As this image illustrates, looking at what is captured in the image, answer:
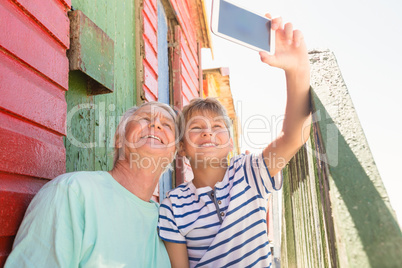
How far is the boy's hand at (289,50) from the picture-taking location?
137cm

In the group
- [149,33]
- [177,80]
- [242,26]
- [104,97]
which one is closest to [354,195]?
[242,26]

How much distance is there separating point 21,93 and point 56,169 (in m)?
0.38

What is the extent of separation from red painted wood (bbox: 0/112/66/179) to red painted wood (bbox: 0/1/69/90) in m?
0.25

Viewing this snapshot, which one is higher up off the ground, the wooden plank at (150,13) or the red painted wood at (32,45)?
the wooden plank at (150,13)

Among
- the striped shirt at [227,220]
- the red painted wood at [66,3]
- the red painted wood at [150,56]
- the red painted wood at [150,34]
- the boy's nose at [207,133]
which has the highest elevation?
the red painted wood at [150,34]

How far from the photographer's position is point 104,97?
83.5 inches

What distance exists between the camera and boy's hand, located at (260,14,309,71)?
4.49 ft

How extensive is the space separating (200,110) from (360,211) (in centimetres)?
135

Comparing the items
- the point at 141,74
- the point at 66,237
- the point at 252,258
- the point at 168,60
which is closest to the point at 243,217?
the point at 252,258

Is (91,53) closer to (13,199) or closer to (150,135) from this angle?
(150,135)

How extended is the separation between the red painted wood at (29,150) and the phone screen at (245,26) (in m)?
0.88

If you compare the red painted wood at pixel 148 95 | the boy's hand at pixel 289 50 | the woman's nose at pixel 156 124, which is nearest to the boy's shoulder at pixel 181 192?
the woman's nose at pixel 156 124

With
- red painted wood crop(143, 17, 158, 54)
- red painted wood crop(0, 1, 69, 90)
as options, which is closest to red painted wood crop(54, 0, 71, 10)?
red painted wood crop(0, 1, 69, 90)

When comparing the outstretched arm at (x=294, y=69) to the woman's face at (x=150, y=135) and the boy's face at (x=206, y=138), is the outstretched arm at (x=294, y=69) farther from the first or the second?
the woman's face at (x=150, y=135)
